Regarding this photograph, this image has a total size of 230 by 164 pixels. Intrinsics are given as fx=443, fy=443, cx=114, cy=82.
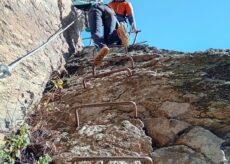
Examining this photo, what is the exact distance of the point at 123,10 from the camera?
7789 mm

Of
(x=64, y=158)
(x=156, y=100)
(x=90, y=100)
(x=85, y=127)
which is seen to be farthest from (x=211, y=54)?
(x=64, y=158)

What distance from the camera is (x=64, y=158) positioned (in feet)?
12.0

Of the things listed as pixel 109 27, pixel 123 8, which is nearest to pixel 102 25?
pixel 109 27

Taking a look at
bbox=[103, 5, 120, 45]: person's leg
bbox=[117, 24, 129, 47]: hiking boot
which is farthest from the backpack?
bbox=[117, 24, 129, 47]: hiking boot

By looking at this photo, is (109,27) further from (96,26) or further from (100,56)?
(100,56)

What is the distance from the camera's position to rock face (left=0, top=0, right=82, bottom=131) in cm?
445

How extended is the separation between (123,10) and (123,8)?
35 mm

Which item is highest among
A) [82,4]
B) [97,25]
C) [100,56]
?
[82,4]

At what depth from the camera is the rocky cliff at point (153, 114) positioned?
3646 millimetres

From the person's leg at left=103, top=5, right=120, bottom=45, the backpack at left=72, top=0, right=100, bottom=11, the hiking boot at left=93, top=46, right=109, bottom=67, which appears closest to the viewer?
the hiking boot at left=93, top=46, right=109, bottom=67

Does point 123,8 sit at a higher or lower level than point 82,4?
lower

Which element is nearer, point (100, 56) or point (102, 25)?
point (100, 56)

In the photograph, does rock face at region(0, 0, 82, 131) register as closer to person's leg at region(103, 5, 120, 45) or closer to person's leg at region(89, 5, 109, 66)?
person's leg at region(89, 5, 109, 66)

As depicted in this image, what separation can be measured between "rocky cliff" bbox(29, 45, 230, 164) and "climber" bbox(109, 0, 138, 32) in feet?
7.90
